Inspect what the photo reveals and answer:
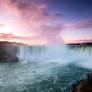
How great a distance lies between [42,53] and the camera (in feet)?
90.0

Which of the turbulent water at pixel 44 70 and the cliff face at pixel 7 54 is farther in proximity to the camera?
the cliff face at pixel 7 54

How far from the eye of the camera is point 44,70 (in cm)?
1592

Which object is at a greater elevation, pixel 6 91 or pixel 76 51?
pixel 76 51

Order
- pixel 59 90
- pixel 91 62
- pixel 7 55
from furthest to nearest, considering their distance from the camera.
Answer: pixel 7 55
pixel 91 62
pixel 59 90

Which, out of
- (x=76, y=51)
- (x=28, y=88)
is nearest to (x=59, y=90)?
(x=28, y=88)

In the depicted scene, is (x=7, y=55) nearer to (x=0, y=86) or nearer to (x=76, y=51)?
(x=76, y=51)

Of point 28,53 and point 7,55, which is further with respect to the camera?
point 28,53

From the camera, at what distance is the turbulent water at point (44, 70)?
10.5 meters

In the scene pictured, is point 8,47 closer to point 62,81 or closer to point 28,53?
point 28,53

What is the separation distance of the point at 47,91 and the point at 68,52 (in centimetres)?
1712

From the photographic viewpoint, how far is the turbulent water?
10529 mm

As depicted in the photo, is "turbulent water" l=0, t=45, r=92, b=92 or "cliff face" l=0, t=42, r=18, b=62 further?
"cliff face" l=0, t=42, r=18, b=62

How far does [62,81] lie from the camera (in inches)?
451

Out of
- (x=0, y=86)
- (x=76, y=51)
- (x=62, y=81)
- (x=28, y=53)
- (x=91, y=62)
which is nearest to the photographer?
(x=0, y=86)
